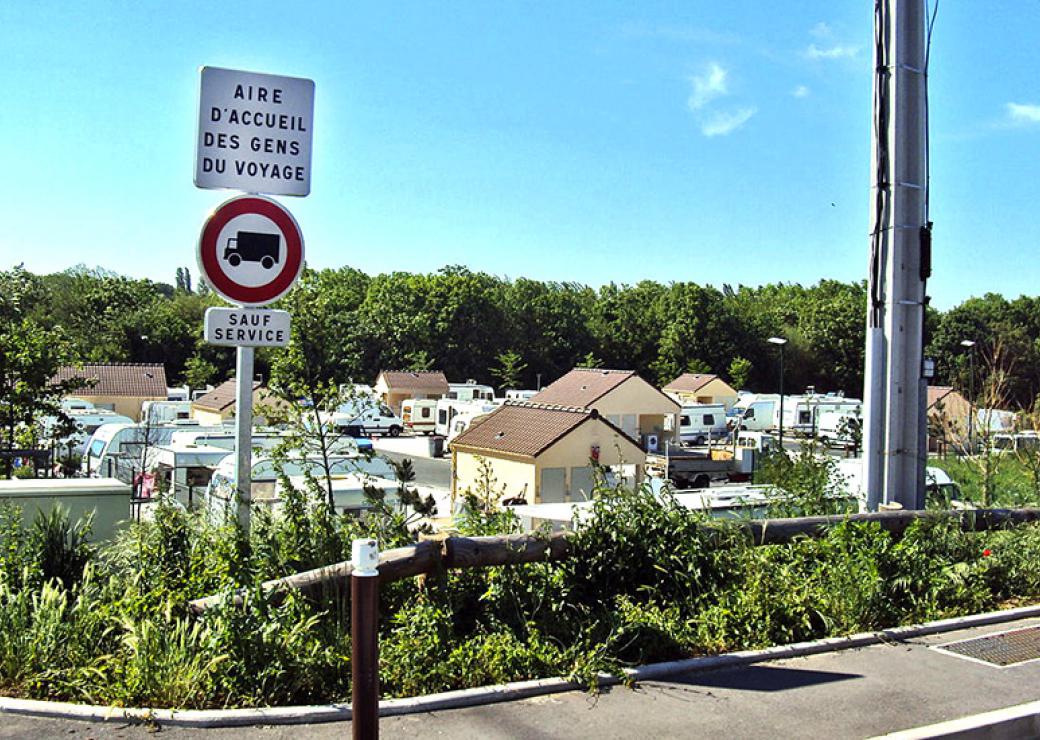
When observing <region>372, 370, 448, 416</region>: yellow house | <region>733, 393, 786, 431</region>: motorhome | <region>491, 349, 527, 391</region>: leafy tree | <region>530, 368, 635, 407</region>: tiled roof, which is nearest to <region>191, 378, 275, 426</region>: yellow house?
<region>530, 368, 635, 407</region>: tiled roof

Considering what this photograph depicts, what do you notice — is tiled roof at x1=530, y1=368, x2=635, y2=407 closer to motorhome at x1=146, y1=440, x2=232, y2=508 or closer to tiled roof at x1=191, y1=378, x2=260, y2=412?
tiled roof at x1=191, y1=378, x2=260, y2=412

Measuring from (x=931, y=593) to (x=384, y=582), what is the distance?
434cm

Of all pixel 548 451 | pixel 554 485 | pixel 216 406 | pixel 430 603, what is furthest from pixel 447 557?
pixel 216 406

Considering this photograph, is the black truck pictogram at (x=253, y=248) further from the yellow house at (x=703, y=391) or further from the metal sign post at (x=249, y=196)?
the yellow house at (x=703, y=391)

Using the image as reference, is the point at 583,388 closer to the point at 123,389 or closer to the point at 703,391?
the point at 123,389

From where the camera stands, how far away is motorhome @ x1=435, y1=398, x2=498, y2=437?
4256 cm

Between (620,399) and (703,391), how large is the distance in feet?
87.2

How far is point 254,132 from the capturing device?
548cm

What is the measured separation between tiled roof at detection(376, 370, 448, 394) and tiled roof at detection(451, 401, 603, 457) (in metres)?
36.7

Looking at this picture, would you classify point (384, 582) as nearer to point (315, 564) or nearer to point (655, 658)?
point (315, 564)

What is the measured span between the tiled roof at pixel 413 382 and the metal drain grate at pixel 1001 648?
54.1 meters

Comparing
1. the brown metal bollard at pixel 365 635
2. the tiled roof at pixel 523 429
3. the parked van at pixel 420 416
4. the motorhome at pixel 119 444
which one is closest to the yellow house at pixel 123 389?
the parked van at pixel 420 416

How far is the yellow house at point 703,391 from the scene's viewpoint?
6072 centimetres

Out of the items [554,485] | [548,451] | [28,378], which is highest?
[28,378]
